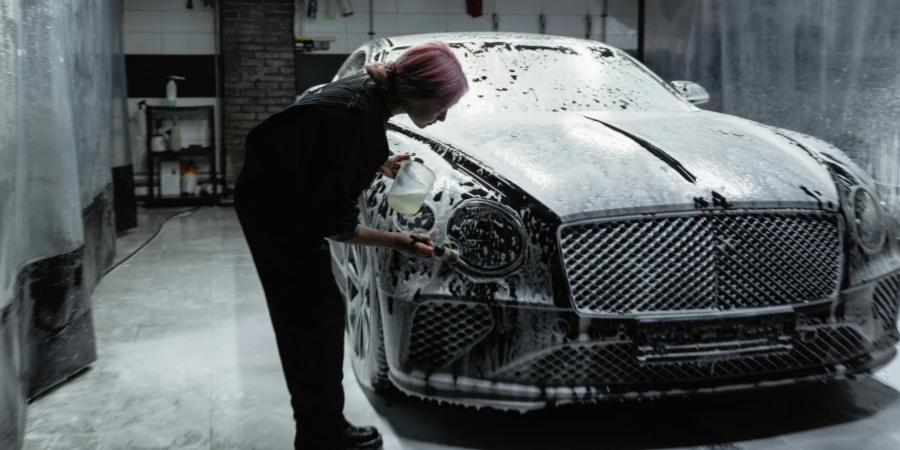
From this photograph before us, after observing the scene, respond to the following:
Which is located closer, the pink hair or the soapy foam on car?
the pink hair

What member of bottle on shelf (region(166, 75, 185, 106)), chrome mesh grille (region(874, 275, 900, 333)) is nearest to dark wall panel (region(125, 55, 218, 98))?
bottle on shelf (region(166, 75, 185, 106))

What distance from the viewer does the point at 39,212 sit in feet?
8.66

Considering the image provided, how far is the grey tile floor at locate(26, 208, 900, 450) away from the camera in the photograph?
2186 millimetres

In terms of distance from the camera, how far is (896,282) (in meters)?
2.38

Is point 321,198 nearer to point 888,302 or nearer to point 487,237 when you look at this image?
point 487,237

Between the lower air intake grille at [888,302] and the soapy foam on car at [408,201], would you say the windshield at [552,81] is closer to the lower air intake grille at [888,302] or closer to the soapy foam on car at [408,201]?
the soapy foam on car at [408,201]

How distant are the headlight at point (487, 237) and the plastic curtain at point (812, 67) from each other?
368 cm

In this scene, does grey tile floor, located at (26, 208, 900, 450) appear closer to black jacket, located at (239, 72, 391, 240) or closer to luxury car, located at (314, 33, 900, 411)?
luxury car, located at (314, 33, 900, 411)

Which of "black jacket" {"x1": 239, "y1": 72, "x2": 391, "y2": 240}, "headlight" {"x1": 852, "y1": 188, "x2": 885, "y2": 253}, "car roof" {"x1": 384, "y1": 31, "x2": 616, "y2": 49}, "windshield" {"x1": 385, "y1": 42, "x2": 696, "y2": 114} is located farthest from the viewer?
"car roof" {"x1": 384, "y1": 31, "x2": 616, "y2": 49}

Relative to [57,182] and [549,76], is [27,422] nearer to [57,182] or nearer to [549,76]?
[57,182]

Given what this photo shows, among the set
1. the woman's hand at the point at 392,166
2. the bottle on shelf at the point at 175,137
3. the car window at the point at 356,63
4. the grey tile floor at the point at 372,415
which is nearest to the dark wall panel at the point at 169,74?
the bottle on shelf at the point at 175,137

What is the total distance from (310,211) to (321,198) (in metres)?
0.10

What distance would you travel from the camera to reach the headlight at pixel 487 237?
2021 mm

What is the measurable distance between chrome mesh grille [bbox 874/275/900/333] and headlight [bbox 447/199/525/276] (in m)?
1.09
